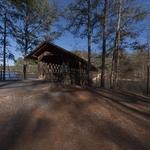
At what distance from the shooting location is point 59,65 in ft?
65.6

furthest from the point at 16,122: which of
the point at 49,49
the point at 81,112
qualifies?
the point at 49,49

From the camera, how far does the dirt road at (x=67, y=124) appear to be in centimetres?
593

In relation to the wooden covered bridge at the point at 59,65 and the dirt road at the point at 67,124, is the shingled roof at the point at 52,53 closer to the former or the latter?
the wooden covered bridge at the point at 59,65

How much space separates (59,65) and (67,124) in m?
13.3

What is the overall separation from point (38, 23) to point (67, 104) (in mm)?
29267

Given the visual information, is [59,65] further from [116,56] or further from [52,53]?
[116,56]

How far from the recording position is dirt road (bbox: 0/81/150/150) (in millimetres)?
5930

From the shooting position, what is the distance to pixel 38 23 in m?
36.0

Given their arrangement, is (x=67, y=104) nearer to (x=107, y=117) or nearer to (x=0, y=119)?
(x=107, y=117)

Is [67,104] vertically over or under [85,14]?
under

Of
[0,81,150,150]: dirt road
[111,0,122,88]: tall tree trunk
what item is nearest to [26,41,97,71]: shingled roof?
[111,0,122,88]: tall tree trunk

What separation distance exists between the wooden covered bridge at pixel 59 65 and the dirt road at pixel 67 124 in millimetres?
8062

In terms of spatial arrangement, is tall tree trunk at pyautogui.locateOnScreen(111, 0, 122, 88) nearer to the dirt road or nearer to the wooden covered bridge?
the wooden covered bridge

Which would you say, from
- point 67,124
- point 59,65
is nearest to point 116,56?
point 59,65
